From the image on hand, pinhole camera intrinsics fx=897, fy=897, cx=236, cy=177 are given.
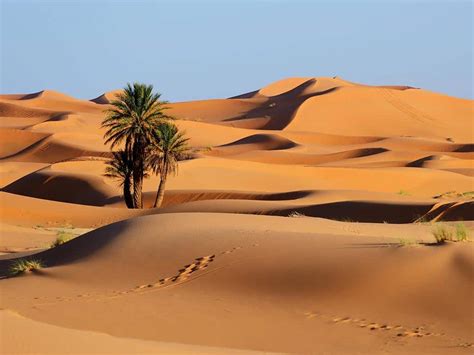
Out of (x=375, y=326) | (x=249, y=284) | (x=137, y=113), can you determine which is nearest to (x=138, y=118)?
(x=137, y=113)

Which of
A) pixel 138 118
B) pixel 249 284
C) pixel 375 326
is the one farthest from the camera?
pixel 138 118

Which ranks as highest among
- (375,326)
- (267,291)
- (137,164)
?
(137,164)

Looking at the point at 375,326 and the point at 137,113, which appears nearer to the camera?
the point at 375,326

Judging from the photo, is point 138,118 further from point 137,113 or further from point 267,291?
point 267,291

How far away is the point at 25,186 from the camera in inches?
1868

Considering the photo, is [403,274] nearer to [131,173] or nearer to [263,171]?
[131,173]

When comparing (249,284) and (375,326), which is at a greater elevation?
(249,284)

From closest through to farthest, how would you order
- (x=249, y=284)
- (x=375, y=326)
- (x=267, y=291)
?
(x=375, y=326) < (x=267, y=291) < (x=249, y=284)

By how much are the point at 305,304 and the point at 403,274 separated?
129 cm

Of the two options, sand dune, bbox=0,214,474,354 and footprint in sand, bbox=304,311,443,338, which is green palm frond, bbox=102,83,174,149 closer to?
sand dune, bbox=0,214,474,354

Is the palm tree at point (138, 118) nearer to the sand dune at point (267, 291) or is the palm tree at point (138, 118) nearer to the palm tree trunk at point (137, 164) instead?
the palm tree trunk at point (137, 164)

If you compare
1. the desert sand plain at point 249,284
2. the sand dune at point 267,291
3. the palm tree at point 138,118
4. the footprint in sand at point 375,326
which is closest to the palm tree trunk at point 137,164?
the palm tree at point 138,118

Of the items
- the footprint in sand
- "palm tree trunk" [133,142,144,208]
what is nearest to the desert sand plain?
the footprint in sand

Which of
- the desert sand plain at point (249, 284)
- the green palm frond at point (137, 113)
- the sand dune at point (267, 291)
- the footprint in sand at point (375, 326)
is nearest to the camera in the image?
the desert sand plain at point (249, 284)
